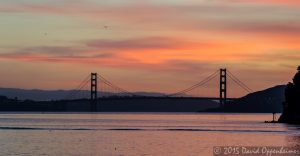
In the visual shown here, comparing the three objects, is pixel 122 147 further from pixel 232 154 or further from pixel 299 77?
pixel 299 77

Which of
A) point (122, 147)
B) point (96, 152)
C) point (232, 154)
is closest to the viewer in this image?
point (232, 154)

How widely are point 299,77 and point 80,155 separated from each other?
69.3 m

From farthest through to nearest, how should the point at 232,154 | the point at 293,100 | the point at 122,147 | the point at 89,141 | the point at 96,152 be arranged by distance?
the point at 293,100, the point at 89,141, the point at 122,147, the point at 96,152, the point at 232,154

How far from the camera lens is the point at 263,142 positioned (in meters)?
55.8

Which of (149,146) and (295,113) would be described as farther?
(295,113)

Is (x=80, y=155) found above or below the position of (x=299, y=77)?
below

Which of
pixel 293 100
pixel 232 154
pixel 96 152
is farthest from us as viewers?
pixel 293 100

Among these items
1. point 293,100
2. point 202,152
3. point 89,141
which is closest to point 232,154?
point 202,152

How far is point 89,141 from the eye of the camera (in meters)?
55.5

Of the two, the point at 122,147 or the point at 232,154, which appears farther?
the point at 122,147

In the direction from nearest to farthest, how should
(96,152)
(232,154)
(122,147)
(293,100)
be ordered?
(232,154)
(96,152)
(122,147)
(293,100)

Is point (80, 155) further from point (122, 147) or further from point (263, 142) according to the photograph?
point (263, 142)

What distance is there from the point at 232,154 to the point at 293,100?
6515 centimetres

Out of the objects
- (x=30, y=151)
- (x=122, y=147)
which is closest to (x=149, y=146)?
(x=122, y=147)
